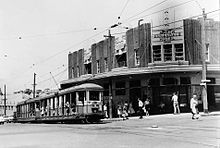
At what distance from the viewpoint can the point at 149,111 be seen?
29156mm

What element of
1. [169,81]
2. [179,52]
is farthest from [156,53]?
[169,81]

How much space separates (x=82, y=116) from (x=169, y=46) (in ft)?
30.1

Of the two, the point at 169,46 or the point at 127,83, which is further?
the point at 127,83

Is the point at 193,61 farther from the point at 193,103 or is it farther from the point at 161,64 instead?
the point at 193,103

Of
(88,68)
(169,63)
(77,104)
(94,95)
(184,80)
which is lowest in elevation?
(77,104)

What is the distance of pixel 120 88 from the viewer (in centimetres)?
3231

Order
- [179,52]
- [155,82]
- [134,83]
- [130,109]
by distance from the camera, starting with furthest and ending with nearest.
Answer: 1. [134,83]
2. [130,109]
3. [155,82]
4. [179,52]

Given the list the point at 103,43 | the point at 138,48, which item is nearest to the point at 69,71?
the point at 103,43

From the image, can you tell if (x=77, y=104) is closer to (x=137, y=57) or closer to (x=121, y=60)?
(x=137, y=57)

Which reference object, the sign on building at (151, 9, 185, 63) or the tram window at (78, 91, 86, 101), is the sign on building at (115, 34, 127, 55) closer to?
the sign on building at (151, 9, 185, 63)

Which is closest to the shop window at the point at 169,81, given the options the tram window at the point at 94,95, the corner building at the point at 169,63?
the corner building at the point at 169,63

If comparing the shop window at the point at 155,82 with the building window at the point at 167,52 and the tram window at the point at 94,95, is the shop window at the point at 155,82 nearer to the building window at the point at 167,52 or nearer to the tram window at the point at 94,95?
the building window at the point at 167,52

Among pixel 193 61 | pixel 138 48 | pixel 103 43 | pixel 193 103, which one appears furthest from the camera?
pixel 103 43

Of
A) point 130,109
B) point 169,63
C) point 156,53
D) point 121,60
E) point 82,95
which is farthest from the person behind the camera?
point 121,60
